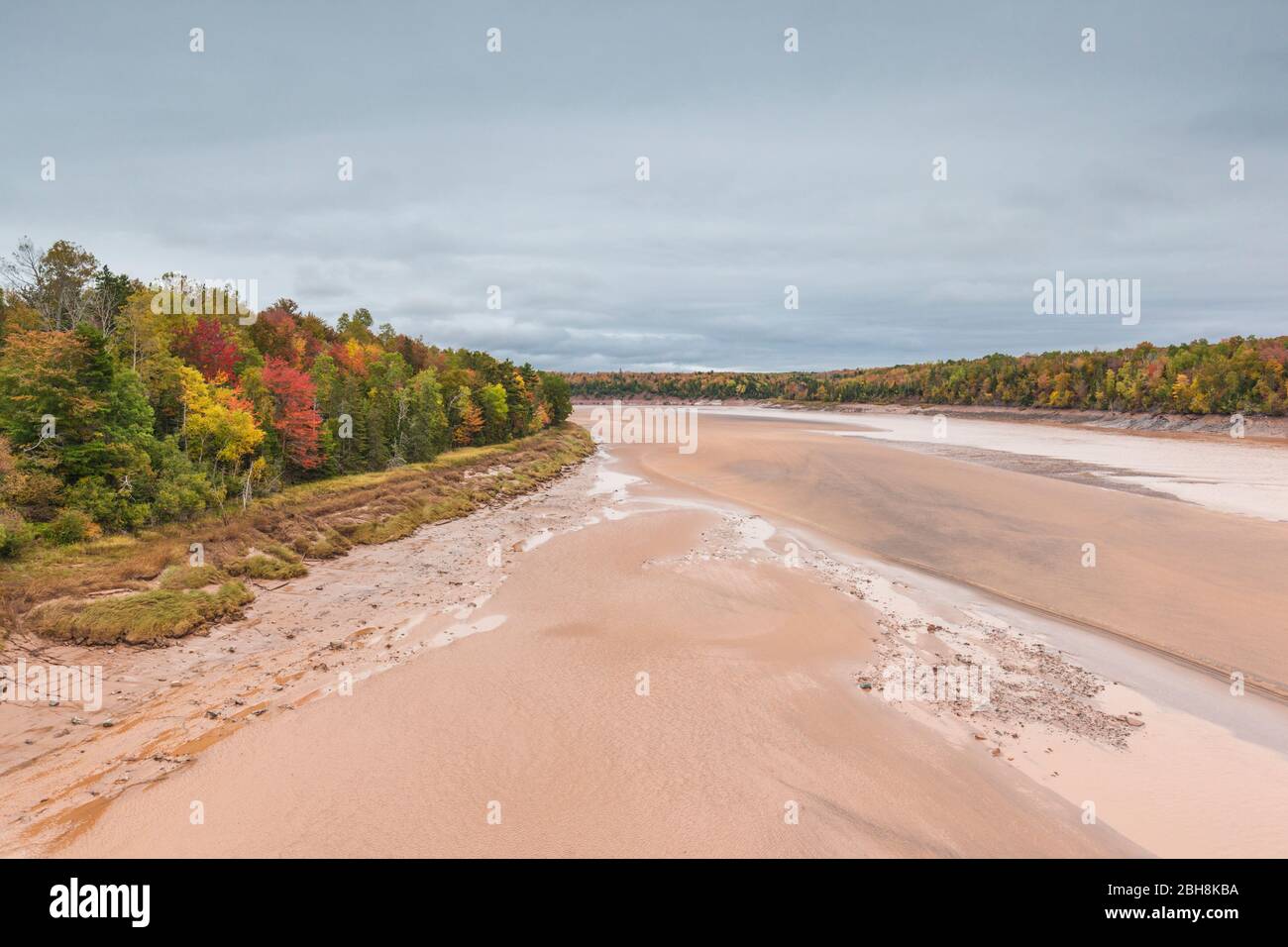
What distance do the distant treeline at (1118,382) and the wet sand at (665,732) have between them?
80.9 metres

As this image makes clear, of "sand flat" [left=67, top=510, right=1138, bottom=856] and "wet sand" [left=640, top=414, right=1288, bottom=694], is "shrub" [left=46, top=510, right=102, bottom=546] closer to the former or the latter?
"sand flat" [left=67, top=510, right=1138, bottom=856]

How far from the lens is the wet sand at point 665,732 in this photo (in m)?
7.31

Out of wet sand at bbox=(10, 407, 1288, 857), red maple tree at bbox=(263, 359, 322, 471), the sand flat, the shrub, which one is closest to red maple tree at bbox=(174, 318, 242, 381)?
red maple tree at bbox=(263, 359, 322, 471)

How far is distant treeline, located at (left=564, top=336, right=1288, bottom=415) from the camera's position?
72562 mm

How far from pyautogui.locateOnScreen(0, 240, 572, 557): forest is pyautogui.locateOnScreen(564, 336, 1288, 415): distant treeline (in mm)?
91938

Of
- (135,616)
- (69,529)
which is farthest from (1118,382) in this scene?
(69,529)

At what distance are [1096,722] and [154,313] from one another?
129ft

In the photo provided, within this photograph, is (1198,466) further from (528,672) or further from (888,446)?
(528,672)

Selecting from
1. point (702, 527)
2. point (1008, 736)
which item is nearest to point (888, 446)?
point (702, 527)

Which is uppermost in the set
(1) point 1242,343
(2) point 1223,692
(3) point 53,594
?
(1) point 1242,343

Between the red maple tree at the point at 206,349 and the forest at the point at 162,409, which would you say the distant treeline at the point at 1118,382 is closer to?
the forest at the point at 162,409

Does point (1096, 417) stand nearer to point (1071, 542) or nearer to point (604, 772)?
point (1071, 542)

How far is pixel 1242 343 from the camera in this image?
86250 mm

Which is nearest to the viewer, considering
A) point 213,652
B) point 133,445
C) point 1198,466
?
point 213,652
